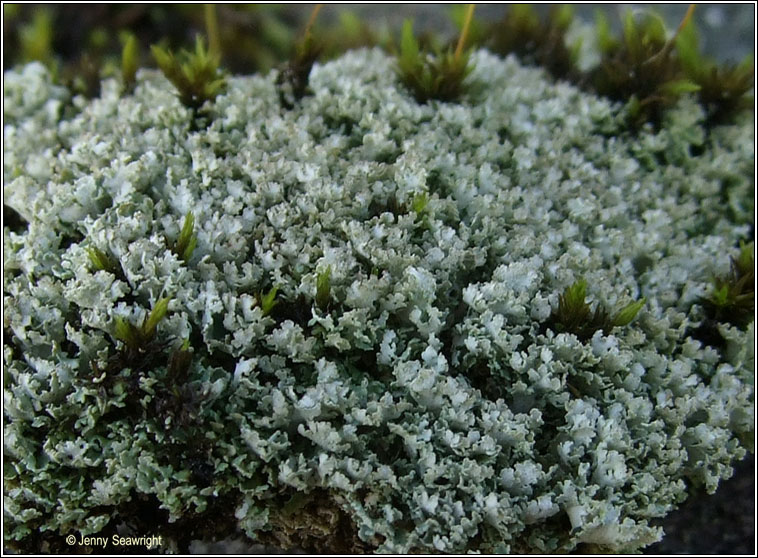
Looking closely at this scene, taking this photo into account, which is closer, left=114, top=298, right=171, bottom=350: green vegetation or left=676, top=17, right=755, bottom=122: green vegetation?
left=114, top=298, right=171, bottom=350: green vegetation

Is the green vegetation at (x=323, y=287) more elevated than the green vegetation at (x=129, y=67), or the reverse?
the green vegetation at (x=129, y=67)

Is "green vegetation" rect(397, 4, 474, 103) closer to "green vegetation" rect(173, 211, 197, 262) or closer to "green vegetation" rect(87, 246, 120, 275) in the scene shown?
"green vegetation" rect(173, 211, 197, 262)

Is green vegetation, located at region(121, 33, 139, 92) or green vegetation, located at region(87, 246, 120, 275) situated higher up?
green vegetation, located at region(121, 33, 139, 92)

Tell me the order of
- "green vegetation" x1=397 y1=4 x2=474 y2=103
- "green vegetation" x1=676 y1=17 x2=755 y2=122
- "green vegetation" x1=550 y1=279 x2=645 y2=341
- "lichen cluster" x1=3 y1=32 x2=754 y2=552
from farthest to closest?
"green vegetation" x1=676 y1=17 x2=755 y2=122
"green vegetation" x1=397 y1=4 x2=474 y2=103
"green vegetation" x1=550 y1=279 x2=645 y2=341
"lichen cluster" x1=3 y1=32 x2=754 y2=552

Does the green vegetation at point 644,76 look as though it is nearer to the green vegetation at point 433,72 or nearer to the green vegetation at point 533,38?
the green vegetation at point 533,38

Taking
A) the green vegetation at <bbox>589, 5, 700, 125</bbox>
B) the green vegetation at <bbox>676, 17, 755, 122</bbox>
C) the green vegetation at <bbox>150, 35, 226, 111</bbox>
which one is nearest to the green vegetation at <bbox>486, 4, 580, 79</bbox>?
the green vegetation at <bbox>589, 5, 700, 125</bbox>

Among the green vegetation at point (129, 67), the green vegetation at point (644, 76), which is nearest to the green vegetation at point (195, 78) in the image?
the green vegetation at point (129, 67)

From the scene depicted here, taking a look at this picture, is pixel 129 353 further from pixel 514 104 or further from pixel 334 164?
pixel 514 104

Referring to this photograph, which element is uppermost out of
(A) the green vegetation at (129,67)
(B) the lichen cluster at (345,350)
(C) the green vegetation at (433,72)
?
(C) the green vegetation at (433,72)

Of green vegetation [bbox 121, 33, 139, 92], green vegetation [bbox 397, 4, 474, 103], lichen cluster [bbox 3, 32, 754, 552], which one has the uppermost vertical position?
green vegetation [bbox 397, 4, 474, 103]

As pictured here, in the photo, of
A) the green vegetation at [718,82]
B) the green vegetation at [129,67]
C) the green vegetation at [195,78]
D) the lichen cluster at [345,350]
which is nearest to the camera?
the lichen cluster at [345,350]
